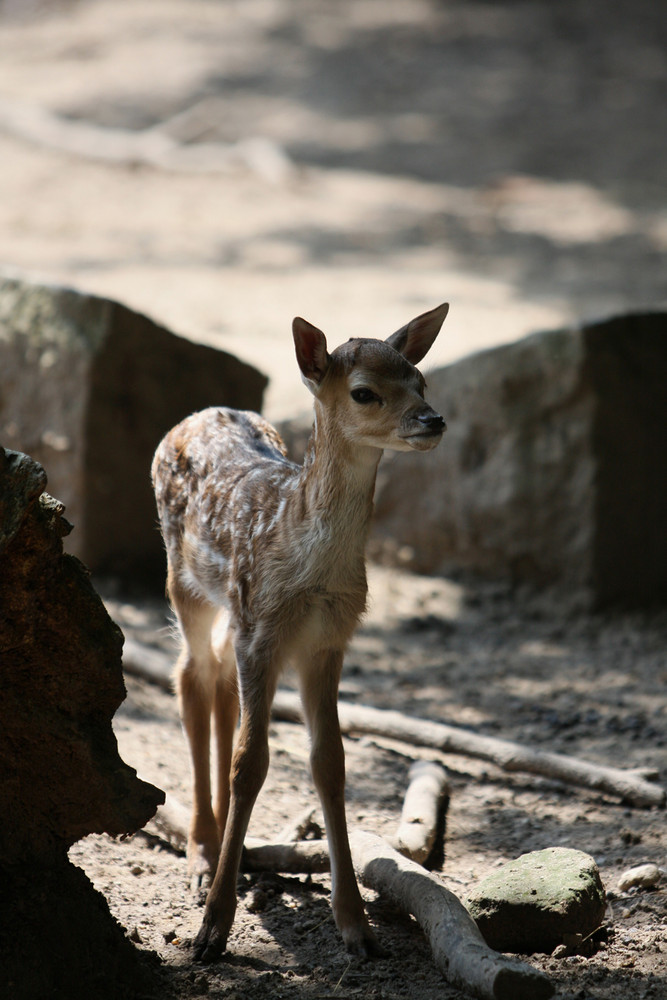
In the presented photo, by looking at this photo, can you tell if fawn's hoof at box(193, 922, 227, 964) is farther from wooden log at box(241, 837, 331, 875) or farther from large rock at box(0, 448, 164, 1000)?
wooden log at box(241, 837, 331, 875)

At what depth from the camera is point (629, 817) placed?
4953 mm

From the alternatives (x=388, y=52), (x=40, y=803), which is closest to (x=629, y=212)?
(x=388, y=52)

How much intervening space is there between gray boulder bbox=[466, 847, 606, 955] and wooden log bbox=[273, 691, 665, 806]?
1.14m

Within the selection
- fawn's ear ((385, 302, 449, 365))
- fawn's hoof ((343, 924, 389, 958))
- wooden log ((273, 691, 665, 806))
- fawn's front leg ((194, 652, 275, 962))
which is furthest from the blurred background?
fawn's hoof ((343, 924, 389, 958))

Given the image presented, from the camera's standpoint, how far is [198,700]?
4766 millimetres

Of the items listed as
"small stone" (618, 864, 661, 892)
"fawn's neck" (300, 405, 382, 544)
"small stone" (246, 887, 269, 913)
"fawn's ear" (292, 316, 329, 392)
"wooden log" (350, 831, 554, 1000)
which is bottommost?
"small stone" (246, 887, 269, 913)

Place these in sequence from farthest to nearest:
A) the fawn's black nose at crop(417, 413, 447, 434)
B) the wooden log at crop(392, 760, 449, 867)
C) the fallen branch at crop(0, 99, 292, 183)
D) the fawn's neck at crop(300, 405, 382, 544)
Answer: the fallen branch at crop(0, 99, 292, 183) < the wooden log at crop(392, 760, 449, 867) < the fawn's neck at crop(300, 405, 382, 544) < the fawn's black nose at crop(417, 413, 447, 434)

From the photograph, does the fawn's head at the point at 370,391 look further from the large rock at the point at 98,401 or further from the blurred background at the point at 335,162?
the blurred background at the point at 335,162

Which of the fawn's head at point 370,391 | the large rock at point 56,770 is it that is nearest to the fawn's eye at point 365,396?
the fawn's head at point 370,391

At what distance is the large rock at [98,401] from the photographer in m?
7.45

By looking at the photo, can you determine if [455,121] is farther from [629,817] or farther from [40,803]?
[40,803]

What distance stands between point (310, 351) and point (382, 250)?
34.3 ft

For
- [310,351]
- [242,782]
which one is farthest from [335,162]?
[242,782]

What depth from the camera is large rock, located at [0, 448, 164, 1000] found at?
11.0 feet
